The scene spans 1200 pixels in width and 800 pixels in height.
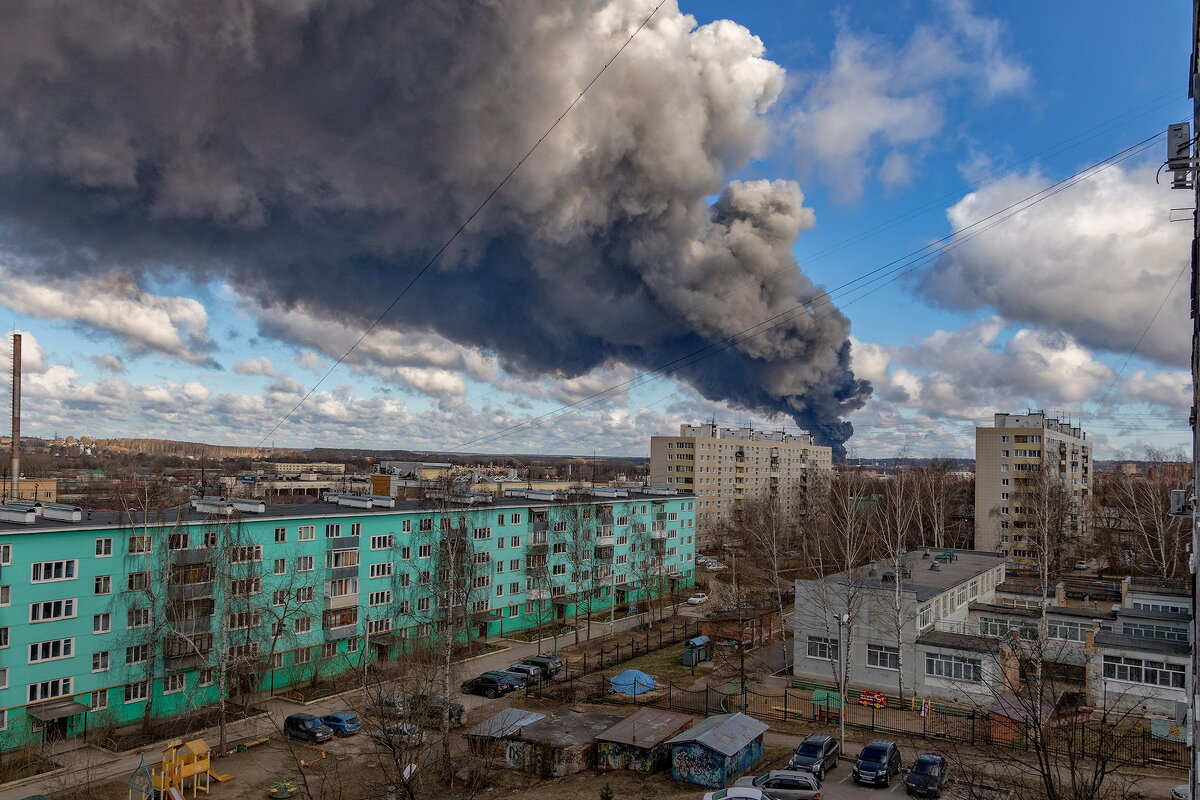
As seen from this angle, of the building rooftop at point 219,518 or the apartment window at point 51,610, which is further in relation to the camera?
the building rooftop at point 219,518

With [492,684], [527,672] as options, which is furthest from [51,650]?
[527,672]

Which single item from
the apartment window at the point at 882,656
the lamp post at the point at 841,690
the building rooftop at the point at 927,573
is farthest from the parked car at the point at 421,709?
the apartment window at the point at 882,656

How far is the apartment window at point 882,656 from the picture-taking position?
2269 centimetres

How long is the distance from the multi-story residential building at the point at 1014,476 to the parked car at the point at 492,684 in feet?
140

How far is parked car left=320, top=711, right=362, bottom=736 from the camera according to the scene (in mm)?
19516

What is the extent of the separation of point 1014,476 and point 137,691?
184 feet

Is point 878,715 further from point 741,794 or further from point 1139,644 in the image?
point 741,794

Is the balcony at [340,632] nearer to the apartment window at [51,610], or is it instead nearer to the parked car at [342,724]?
the parked car at [342,724]

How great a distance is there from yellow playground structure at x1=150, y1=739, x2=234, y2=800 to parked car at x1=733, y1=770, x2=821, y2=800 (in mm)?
11317

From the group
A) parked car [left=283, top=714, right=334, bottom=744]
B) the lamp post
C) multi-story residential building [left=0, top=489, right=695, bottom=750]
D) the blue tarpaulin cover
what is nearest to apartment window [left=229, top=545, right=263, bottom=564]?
multi-story residential building [left=0, top=489, right=695, bottom=750]

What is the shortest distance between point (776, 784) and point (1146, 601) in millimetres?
20422

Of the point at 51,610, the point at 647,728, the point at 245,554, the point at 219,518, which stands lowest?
the point at 647,728

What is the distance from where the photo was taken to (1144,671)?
65.6ft

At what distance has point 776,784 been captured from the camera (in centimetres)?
1436
